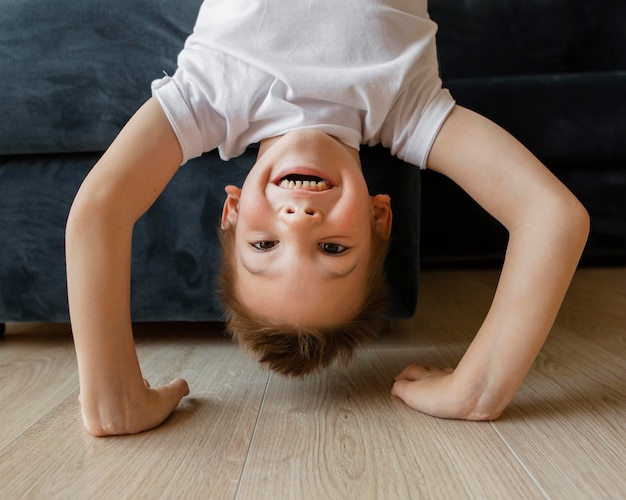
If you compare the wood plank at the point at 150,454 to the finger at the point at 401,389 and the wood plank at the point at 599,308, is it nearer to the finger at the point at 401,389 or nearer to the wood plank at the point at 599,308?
the finger at the point at 401,389

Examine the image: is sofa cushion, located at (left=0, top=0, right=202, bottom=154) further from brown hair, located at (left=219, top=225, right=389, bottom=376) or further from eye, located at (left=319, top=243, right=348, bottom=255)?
eye, located at (left=319, top=243, right=348, bottom=255)

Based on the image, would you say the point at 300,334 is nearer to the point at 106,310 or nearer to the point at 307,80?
the point at 106,310

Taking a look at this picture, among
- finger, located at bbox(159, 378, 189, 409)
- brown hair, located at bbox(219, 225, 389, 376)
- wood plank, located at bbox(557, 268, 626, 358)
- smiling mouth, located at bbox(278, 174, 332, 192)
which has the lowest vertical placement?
wood plank, located at bbox(557, 268, 626, 358)

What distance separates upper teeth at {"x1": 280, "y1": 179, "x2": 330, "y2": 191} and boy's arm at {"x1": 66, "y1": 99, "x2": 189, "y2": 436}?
214 mm

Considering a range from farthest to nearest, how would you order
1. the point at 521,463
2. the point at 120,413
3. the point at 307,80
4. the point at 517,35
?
the point at 517,35, the point at 307,80, the point at 120,413, the point at 521,463

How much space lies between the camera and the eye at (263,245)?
83 cm

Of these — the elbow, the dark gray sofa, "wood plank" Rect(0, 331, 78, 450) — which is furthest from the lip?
"wood plank" Rect(0, 331, 78, 450)

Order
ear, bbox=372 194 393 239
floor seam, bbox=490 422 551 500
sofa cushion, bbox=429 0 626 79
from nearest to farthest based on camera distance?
floor seam, bbox=490 422 551 500 < ear, bbox=372 194 393 239 < sofa cushion, bbox=429 0 626 79

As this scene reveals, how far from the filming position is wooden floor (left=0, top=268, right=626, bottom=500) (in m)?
0.61

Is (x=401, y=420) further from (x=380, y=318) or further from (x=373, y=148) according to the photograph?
(x=373, y=148)

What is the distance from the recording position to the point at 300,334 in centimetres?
84

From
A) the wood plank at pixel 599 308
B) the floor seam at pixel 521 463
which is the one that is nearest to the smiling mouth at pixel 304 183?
the floor seam at pixel 521 463

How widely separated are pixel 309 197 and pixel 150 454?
37 centimetres

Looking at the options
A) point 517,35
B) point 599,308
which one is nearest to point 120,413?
point 599,308
